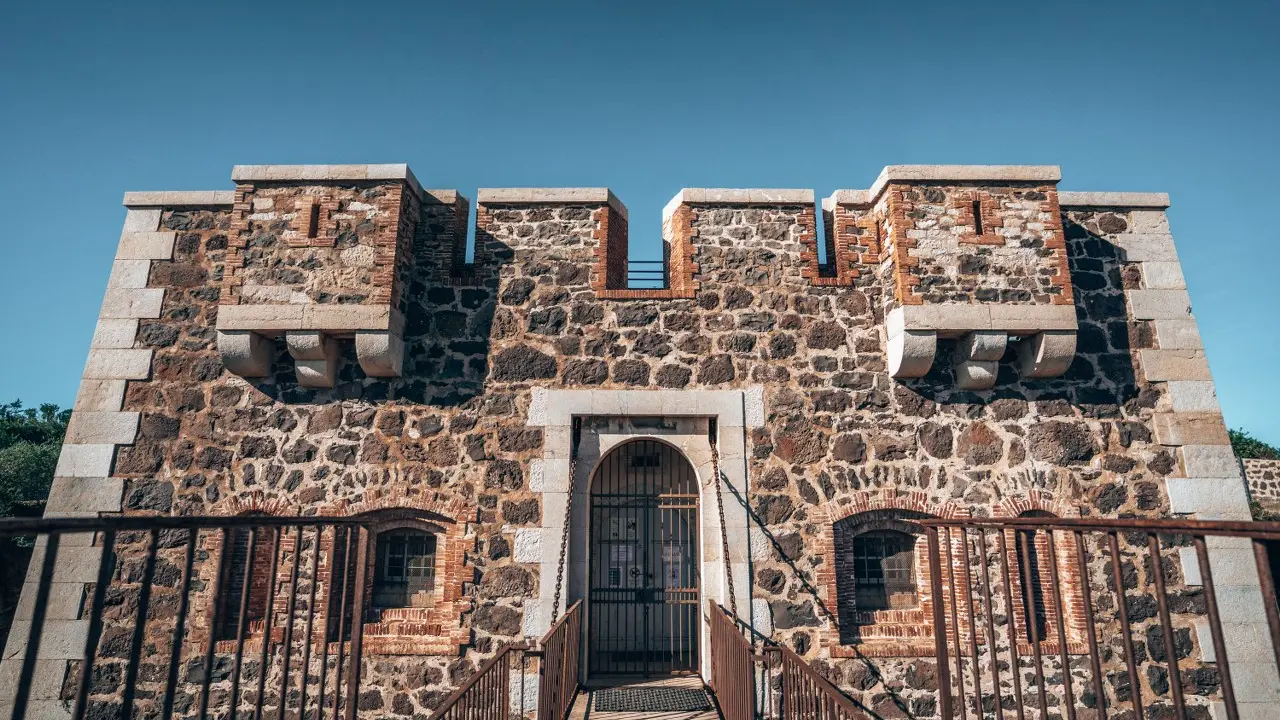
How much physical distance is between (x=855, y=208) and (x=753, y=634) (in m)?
4.60

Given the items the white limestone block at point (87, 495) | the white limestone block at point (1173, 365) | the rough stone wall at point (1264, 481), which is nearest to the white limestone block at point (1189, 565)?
the white limestone block at point (1173, 365)

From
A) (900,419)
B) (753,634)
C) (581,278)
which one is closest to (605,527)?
(753,634)

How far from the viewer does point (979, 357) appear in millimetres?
7043

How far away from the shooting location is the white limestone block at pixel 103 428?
23.1 feet

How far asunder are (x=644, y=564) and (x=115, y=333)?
609 cm

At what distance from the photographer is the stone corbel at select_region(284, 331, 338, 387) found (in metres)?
6.94

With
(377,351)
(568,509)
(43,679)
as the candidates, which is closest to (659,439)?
(568,509)

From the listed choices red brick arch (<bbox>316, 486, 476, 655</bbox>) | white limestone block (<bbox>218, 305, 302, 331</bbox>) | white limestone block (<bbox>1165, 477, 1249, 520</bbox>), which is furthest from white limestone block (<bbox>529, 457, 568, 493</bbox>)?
white limestone block (<bbox>1165, 477, 1249, 520</bbox>)

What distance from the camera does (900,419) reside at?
718cm

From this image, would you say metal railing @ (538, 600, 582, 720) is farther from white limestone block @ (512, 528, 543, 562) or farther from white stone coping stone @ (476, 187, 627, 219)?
white stone coping stone @ (476, 187, 627, 219)

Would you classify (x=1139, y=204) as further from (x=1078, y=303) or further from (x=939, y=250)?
(x=939, y=250)

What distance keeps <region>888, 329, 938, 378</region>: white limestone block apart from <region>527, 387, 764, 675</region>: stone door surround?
140 cm

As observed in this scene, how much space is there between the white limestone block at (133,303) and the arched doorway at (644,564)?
4981 mm

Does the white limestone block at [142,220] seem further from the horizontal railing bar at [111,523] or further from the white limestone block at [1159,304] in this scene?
the white limestone block at [1159,304]
